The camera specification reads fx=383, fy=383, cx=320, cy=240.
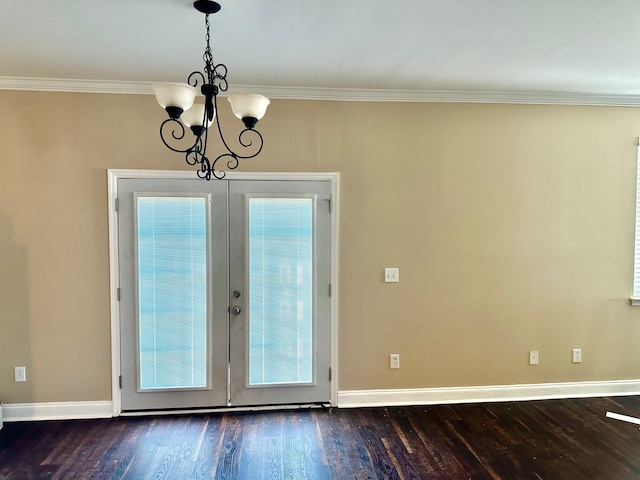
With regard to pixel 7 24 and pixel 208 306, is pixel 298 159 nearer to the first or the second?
pixel 208 306

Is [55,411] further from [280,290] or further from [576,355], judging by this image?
[576,355]

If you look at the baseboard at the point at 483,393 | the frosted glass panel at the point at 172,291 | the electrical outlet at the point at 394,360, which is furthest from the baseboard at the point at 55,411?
the electrical outlet at the point at 394,360

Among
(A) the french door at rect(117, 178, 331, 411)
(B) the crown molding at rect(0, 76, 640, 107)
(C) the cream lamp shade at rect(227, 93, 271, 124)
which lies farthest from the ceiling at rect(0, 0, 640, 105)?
(A) the french door at rect(117, 178, 331, 411)

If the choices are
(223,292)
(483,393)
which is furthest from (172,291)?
(483,393)

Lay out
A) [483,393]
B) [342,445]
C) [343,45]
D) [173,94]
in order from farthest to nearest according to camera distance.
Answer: [483,393], [342,445], [343,45], [173,94]

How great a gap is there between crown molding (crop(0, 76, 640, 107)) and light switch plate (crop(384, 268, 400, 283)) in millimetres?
1431

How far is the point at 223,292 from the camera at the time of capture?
3.14 metres

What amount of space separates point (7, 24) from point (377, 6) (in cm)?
197

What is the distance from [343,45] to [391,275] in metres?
1.83

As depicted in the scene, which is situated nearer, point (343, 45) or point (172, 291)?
point (343, 45)

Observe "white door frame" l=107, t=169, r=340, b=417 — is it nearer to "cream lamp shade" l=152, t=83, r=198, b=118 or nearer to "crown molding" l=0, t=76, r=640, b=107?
"crown molding" l=0, t=76, r=640, b=107

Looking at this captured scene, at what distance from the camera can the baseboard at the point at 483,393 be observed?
3.28 meters

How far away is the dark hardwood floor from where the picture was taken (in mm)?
2430

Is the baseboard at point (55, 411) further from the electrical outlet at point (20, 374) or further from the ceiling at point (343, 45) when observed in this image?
the ceiling at point (343, 45)
